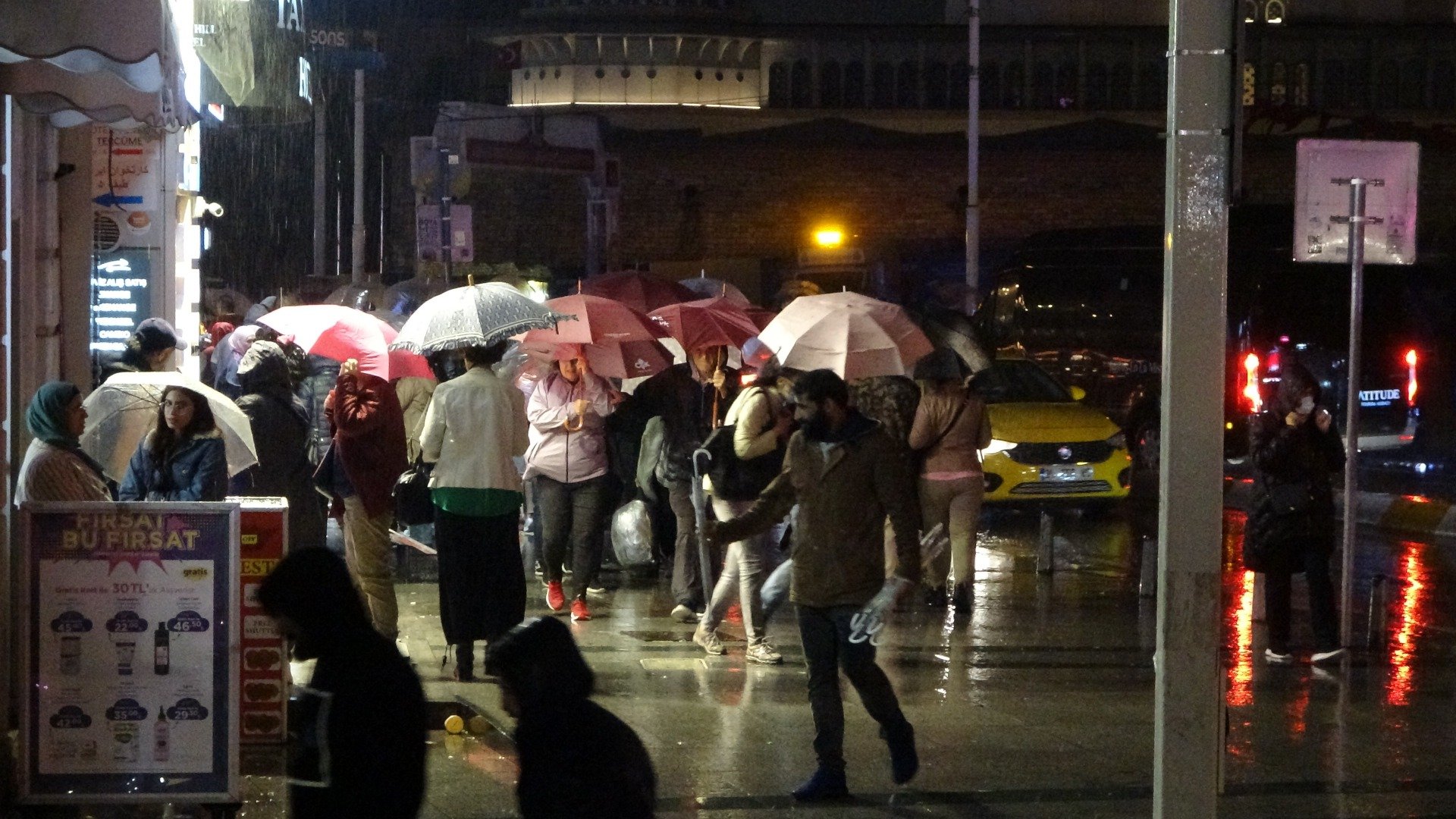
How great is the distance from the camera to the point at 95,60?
675cm

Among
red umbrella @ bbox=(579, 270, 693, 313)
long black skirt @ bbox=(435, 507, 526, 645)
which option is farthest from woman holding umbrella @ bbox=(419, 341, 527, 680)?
red umbrella @ bbox=(579, 270, 693, 313)

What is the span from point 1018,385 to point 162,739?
14.3 metres

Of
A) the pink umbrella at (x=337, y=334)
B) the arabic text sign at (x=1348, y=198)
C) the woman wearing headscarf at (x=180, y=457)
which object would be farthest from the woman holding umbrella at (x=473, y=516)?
the arabic text sign at (x=1348, y=198)

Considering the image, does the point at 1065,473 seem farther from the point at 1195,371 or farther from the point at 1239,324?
the point at 1195,371

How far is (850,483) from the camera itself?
24.7 feet

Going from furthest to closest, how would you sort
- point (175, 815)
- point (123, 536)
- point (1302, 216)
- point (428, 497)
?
point (1302, 216), point (428, 497), point (175, 815), point (123, 536)

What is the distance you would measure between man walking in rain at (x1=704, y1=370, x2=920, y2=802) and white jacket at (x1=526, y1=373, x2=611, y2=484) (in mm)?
4497

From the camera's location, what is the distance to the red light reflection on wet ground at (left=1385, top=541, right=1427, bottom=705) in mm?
10172

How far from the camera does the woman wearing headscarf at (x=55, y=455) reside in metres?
7.12

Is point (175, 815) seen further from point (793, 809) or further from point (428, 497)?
point (428, 497)

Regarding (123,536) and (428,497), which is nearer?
(123,536)

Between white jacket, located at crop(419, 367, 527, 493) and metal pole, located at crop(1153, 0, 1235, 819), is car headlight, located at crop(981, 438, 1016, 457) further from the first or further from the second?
metal pole, located at crop(1153, 0, 1235, 819)

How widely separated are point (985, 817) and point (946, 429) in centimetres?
526

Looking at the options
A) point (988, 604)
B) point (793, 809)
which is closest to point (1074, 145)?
point (988, 604)
